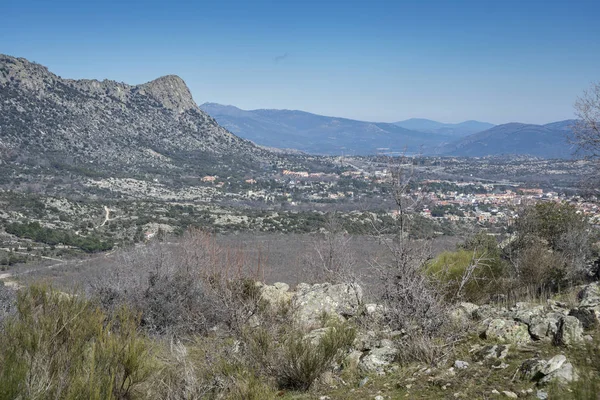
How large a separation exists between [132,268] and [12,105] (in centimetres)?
7605

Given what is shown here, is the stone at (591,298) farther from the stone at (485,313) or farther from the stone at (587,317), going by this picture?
the stone at (485,313)

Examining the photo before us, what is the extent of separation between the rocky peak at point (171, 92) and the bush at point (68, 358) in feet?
342

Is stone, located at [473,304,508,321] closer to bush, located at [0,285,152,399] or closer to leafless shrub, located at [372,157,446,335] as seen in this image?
leafless shrub, located at [372,157,446,335]

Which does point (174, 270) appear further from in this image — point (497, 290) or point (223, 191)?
point (223, 191)

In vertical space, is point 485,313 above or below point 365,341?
above

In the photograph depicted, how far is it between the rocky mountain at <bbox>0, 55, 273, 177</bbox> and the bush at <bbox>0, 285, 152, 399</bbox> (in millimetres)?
68640

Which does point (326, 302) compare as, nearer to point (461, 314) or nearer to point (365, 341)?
point (365, 341)

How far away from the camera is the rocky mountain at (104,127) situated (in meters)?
69.6

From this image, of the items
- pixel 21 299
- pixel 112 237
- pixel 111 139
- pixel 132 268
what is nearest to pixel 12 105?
pixel 111 139

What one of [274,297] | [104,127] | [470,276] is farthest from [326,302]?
[104,127]

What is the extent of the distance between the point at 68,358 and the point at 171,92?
11308 centimetres

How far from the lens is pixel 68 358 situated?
13.2 ft

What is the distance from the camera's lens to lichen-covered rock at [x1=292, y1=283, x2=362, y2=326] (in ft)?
29.4

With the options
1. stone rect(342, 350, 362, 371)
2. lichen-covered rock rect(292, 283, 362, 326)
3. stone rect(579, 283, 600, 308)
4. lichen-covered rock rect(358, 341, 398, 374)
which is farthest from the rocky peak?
lichen-covered rock rect(358, 341, 398, 374)
